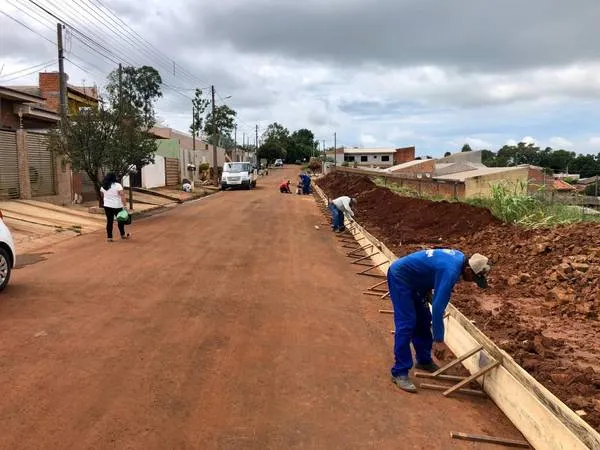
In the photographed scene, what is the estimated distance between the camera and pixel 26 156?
61.4ft

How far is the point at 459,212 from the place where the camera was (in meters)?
14.8

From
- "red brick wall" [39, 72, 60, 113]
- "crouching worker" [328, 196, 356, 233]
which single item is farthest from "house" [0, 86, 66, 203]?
"red brick wall" [39, 72, 60, 113]

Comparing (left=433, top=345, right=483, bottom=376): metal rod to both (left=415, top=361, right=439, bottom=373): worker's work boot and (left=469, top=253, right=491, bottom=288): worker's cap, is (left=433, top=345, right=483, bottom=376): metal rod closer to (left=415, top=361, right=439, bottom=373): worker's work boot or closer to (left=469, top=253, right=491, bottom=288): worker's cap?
(left=415, top=361, right=439, bottom=373): worker's work boot

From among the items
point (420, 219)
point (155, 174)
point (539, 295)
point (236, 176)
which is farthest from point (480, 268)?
point (236, 176)

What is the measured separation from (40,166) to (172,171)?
20512mm

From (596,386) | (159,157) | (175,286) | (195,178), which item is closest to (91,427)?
(596,386)

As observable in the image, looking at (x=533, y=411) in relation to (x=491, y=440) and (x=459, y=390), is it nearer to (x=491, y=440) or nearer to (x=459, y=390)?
(x=491, y=440)

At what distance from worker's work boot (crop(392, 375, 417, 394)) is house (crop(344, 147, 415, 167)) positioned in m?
119

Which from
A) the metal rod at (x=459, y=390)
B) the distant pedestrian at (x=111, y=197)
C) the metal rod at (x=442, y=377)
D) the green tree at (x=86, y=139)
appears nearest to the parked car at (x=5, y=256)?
the distant pedestrian at (x=111, y=197)

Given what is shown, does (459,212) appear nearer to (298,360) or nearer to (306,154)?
(298,360)

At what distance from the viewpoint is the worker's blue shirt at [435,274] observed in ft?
16.5

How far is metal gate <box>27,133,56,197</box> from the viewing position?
1933 cm

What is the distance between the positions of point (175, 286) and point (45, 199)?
512 inches

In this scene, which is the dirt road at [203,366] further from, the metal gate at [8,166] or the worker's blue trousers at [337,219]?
the metal gate at [8,166]
